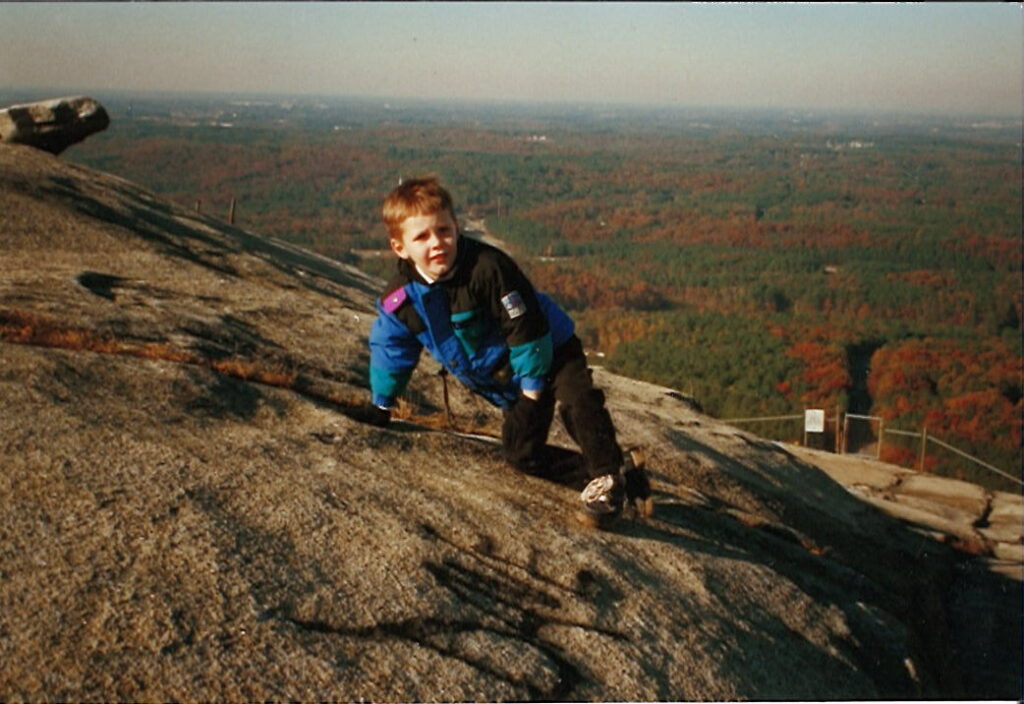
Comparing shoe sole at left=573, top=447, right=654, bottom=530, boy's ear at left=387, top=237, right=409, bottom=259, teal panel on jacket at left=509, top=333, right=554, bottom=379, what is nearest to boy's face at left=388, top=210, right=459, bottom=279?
boy's ear at left=387, top=237, right=409, bottom=259

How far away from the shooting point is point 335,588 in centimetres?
483

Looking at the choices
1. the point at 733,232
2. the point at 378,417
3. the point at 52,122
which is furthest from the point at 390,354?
the point at 733,232

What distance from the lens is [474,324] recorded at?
5.79 metres

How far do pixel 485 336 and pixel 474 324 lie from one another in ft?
0.46

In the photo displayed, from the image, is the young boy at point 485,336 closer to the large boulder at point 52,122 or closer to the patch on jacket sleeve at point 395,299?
the patch on jacket sleeve at point 395,299

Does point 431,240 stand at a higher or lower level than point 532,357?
higher

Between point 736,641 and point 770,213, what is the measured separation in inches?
4191

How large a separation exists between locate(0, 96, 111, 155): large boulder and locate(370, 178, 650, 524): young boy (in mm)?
13377

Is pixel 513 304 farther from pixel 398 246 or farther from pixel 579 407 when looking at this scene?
pixel 579 407

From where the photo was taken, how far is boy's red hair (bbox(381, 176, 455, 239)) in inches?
209

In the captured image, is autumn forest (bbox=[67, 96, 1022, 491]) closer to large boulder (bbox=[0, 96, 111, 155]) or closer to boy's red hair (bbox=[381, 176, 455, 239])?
large boulder (bbox=[0, 96, 111, 155])

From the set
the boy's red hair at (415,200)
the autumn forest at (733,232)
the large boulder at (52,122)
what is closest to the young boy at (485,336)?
the boy's red hair at (415,200)

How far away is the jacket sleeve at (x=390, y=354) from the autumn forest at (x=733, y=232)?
3662 cm

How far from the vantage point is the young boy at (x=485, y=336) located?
17.8 feet
